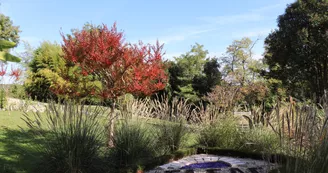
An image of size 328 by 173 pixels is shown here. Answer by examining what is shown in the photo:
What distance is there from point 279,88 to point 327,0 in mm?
5944

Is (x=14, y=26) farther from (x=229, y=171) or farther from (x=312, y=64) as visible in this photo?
(x=229, y=171)

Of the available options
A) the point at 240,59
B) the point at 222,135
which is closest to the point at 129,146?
the point at 222,135

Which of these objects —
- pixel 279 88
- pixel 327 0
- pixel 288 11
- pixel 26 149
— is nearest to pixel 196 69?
pixel 279 88

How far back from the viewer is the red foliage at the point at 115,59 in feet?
18.3

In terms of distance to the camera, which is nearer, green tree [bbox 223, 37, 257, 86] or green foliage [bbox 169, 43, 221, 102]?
green foliage [bbox 169, 43, 221, 102]

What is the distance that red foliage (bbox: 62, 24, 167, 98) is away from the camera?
18.3ft

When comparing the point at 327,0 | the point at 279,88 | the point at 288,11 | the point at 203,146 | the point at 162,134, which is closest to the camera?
the point at 162,134

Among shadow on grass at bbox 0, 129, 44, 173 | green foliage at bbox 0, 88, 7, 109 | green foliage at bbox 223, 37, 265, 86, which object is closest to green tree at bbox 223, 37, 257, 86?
green foliage at bbox 223, 37, 265, 86

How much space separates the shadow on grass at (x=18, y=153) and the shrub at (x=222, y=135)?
327 centimetres

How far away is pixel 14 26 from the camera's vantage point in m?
22.0

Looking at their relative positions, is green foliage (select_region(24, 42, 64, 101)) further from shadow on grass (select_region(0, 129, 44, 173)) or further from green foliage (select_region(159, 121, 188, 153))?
green foliage (select_region(159, 121, 188, 153))

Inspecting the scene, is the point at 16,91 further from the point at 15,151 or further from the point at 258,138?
the point at 258,138

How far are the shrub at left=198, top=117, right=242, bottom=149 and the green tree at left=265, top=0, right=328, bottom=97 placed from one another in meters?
7.80

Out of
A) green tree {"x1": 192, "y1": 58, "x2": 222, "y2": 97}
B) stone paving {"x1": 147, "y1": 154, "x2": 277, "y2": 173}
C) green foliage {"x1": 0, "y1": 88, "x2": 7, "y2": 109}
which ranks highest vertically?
green tree {"x1": 192, "y1": 58, "x2": 222, "y2": 97}
